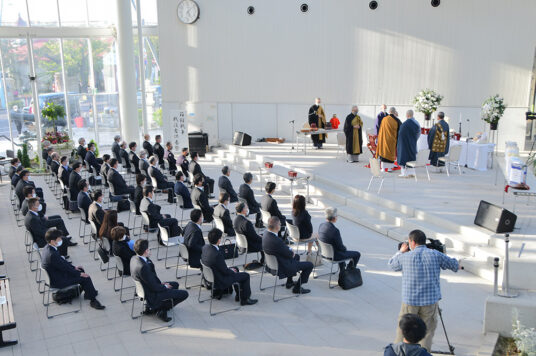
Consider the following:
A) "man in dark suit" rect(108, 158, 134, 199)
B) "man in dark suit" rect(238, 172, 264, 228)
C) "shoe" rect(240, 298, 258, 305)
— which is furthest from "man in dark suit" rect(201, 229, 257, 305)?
"man in dark suit" rect(108, 158, 134, 199)

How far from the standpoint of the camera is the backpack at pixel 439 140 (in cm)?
1371

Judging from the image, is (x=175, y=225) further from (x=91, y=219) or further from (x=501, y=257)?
(x=501, y=257)

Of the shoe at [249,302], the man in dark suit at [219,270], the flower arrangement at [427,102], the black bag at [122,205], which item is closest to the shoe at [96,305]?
the man in dark suit at [219,270]

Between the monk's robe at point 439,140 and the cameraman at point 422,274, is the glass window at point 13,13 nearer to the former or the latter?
the monk's robe at point 439,140

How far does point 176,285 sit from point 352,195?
646cm

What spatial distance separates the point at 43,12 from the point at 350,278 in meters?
16.8

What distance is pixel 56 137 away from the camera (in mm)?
19141

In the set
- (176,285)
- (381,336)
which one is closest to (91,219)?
(176,285)

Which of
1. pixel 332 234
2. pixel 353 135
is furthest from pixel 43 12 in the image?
pixel 332 234

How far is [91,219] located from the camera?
9695 millimetres

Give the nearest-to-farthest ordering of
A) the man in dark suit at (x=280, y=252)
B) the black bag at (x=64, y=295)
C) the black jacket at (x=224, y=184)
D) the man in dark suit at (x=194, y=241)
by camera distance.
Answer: the man in dark suit at (x=280, y=252) < the black bag at (x=64, y=295) < the man in dark suit at (x=194, y=241) < the black jacket at (x=224, y=184)

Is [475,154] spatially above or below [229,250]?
above

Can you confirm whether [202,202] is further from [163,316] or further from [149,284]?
[149,284]

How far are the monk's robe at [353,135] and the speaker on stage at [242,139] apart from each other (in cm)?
445
